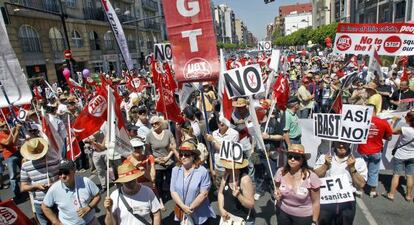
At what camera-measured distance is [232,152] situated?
11.9 ft

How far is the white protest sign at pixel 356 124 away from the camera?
391 centimetres

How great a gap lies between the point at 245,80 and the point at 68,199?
2.89 meters

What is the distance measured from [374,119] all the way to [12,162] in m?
6.80

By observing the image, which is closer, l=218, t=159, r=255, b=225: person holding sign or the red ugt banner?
l=218, t=159, r=255, b=225: person holding sign

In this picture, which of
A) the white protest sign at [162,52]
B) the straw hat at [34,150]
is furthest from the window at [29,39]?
the straw hat at [34,150]

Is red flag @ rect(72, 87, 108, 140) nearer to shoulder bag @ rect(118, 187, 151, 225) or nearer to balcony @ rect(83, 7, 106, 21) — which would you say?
shoulder bag @ rect(118, 187, 151, 225)

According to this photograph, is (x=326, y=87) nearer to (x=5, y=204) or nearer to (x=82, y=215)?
(x=82, y=215)

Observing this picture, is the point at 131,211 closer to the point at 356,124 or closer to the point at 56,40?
the point at 356,124

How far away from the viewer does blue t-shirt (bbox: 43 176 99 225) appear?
146 inches

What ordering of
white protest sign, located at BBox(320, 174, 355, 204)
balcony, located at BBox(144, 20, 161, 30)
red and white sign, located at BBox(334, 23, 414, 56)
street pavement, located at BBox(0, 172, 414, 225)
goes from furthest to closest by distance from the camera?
1. balcony, located at BBox(144, 20, 161, 30)
2. red and white sign, located at BBox(334, 23, 414, 56)
3. street pavement, located at BBox(0, 172, 414, 225)
4. white protest sign, located at BBox(320, 174, 355, 204)

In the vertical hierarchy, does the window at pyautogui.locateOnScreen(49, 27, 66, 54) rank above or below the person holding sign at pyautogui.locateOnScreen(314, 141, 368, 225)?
above

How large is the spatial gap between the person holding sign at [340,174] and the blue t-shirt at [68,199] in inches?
108

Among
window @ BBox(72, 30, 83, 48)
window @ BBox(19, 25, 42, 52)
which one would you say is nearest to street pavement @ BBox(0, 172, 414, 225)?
window @ BBox(19, 25, 42, 52)

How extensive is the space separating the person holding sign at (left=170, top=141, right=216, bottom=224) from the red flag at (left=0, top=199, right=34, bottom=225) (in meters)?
1.60
